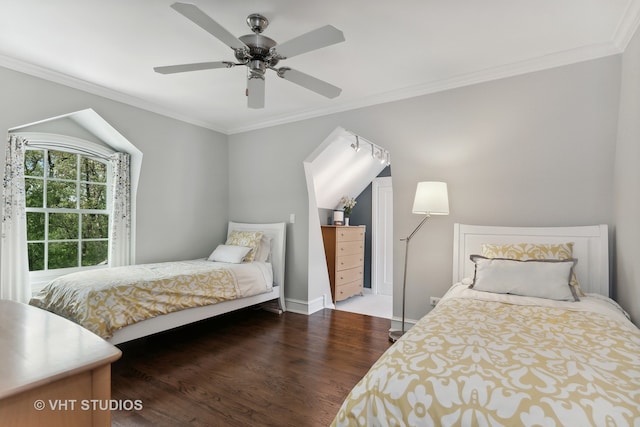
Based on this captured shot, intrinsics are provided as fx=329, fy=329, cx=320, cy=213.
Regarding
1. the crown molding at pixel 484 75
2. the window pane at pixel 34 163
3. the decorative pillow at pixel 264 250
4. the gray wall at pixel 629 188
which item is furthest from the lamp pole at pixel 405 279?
the window pane at pixel 34 163

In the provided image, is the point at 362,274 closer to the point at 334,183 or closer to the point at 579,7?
the point at 334,183

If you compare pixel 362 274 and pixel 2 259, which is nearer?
pixel 2 259

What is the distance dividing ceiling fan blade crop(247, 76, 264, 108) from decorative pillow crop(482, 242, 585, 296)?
2.18 m

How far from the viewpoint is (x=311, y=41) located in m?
1.85

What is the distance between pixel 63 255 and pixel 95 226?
42cm

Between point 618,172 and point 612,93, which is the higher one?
point 612,93

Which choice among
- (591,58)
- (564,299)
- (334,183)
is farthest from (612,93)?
(334,183)

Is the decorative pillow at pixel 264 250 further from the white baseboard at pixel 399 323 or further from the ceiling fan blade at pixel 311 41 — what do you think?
the ceiling fan blade at pixel 311 41

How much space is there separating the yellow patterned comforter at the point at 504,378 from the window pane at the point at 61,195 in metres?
3.60

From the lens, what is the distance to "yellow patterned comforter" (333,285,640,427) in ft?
3.19

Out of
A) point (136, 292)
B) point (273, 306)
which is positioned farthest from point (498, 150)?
point (136, 292)

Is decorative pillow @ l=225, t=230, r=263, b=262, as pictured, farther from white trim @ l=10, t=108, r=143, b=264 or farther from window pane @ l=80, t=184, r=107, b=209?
window pane @ l=80, t=184, r=107, b=209

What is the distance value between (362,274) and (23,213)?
4.27 metres

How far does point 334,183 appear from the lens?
→ 501cm
